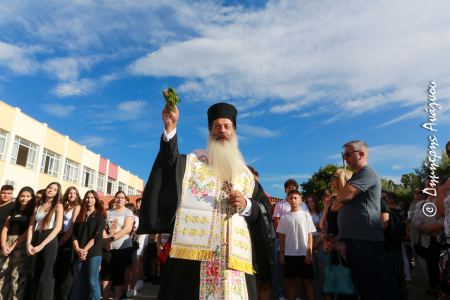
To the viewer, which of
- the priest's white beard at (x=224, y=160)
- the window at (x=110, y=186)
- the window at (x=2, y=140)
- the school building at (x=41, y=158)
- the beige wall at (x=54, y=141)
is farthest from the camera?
the window at (x=110, y=186)

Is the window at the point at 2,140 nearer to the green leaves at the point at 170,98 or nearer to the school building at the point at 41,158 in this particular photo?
the school building at the point at 41,158

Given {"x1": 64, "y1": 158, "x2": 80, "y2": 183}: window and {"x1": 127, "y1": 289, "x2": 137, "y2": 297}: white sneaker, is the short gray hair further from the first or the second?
{"x1": 64, "y1": 158, "x2": 80, "y2": 183}: window

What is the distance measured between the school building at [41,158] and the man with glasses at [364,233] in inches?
1037

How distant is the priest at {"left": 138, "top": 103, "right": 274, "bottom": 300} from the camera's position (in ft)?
9.17

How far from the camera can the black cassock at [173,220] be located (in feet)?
9.14

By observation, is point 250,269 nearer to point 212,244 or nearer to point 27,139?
point 212,244

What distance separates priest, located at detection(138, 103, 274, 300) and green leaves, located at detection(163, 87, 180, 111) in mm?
31

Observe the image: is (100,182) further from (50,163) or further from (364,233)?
(364,233)

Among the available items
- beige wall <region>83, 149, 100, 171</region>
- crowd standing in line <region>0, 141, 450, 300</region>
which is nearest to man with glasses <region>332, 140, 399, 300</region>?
crowd standing in line <region>0, 141, 450, 300</region>

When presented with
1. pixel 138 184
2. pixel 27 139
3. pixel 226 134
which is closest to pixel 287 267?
pixel 226 134

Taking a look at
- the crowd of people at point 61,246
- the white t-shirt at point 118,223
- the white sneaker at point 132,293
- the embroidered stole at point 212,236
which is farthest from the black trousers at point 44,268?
the embroidered stole at point 212,236

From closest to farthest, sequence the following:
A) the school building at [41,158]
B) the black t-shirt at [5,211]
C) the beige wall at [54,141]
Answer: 1. the black t-shirt at [5,211]
2. the school building at [41,158]
3. the beige wall at [54,141]

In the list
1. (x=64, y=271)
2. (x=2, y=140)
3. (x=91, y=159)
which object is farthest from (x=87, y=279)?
(x=91, y=159)

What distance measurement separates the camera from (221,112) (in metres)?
3.39
